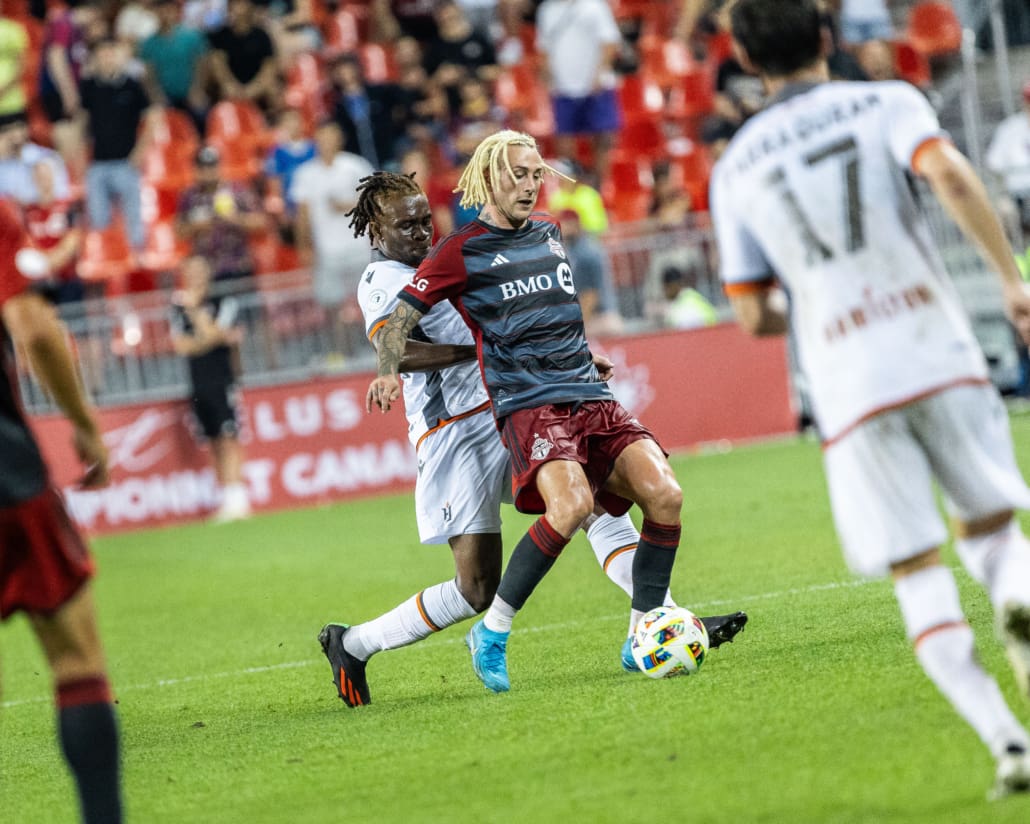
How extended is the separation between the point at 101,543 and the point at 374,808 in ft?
41.7

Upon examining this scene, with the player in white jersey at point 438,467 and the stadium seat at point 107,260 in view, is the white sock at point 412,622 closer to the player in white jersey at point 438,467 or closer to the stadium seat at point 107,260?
the player in white jersey at point 438,467

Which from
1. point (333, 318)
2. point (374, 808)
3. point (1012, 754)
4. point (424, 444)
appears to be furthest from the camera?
point (333, 318)

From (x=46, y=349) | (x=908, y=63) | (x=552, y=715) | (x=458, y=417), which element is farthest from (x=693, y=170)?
(x=46, y=349)

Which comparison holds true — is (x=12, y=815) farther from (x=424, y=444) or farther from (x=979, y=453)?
(x=979, y=453)

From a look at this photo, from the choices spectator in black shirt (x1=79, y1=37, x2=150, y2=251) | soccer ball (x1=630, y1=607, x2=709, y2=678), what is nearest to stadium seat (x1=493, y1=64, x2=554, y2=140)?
spectator in black shirt (x1=79, y1=37, x2=150, y2=251)

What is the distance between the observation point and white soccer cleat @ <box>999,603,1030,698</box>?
4379 millimetres

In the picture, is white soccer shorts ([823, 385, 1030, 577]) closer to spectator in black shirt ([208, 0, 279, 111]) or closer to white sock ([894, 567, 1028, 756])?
white sock ([894, 567, 1028, 756])

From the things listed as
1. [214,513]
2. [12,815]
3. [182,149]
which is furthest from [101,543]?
[12,815]

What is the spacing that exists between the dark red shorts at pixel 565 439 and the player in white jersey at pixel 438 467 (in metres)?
0.35

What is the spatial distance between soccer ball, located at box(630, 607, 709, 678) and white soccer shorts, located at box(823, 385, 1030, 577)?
2.38m

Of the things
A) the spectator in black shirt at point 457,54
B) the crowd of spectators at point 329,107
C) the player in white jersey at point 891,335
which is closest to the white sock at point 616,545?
the player in white jersey at point 891,335

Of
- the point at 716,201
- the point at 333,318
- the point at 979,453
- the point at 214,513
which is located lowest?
the point at 214,513

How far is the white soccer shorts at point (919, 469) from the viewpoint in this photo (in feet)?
14.5

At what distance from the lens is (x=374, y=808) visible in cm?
520
